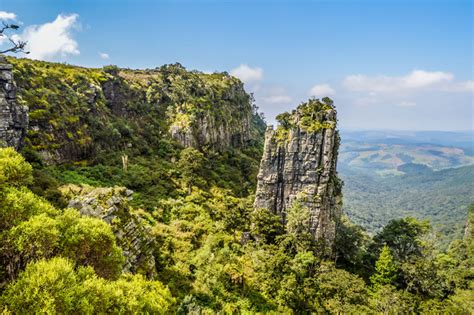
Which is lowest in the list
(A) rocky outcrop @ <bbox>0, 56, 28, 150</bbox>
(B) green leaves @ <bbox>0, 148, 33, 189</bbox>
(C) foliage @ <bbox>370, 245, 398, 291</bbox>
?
(C) foliage @ <bbox>370, 245, 398, 291</bbox>

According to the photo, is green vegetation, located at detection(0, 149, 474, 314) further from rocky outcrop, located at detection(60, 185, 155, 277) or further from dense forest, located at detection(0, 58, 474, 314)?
rocky outcrop, located at detection(60, 185, 155, 277)

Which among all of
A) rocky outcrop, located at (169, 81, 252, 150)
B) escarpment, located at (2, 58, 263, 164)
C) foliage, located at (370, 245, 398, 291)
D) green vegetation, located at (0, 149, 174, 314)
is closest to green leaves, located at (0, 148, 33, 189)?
green vegetation, located at (0, 149, 174, 314)

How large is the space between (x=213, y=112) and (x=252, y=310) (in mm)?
57510

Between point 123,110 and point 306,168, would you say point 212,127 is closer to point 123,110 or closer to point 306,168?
point 123,110

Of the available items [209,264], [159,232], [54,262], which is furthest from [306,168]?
[54,262]

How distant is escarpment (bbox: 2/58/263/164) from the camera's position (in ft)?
160

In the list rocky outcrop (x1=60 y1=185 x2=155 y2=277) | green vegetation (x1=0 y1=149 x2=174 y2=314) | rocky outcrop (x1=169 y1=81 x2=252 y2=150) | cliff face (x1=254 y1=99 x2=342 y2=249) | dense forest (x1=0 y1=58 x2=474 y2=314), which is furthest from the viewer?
rocky outcrop (x1=169 y1=81 x2=252 y2=150)

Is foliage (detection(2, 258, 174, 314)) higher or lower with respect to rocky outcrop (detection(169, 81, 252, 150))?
lower

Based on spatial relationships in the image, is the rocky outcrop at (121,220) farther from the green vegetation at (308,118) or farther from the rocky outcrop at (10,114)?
the green vegetation at (308,118)

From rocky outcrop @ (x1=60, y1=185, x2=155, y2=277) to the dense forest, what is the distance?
0.15 metres

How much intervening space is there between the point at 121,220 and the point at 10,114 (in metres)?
25.8

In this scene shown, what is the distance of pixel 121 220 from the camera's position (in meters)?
26.2

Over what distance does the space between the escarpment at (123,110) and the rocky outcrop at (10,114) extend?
64.0 inches

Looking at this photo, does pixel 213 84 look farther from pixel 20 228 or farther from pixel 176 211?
pixel 20 228
